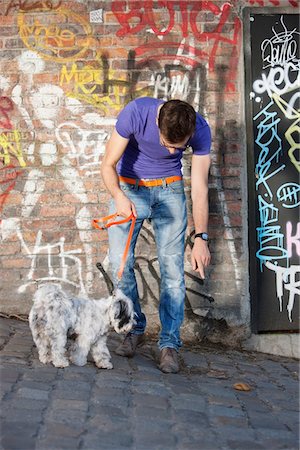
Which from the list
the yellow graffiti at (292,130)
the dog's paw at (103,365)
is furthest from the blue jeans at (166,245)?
the yellow graffiti at (292,130)

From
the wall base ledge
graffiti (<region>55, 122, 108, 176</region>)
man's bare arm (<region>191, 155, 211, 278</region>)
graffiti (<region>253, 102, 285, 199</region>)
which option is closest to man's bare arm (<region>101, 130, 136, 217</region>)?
man's bare arm (<region>191, 155, 211, 278</region>)

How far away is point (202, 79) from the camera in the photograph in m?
6.65

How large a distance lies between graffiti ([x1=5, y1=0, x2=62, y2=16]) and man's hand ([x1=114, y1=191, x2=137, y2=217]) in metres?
2.56

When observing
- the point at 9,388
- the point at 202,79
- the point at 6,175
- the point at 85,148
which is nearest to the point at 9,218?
the point at 6,175

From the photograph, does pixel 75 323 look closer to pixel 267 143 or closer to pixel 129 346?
pixel 129 346

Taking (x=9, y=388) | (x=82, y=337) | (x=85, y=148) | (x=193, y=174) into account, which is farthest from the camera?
(x=85, y=148)

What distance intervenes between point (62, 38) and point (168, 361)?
3218 millimetres

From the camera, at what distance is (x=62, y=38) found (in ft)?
21.8

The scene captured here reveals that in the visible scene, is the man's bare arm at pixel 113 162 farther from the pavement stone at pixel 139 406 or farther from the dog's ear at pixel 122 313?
the pavement stone at pixel 139 406

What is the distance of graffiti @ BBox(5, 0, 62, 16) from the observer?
6652 millimetres

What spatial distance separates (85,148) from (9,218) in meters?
0.96

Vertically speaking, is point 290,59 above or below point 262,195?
above

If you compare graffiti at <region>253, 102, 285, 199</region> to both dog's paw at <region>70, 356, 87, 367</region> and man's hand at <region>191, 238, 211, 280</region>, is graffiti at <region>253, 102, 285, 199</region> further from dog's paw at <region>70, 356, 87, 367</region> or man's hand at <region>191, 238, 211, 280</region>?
dog's paw at <region>70, 356, 87, 367</region>

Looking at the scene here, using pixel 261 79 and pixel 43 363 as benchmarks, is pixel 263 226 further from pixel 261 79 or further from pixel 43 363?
pixel 43 363
